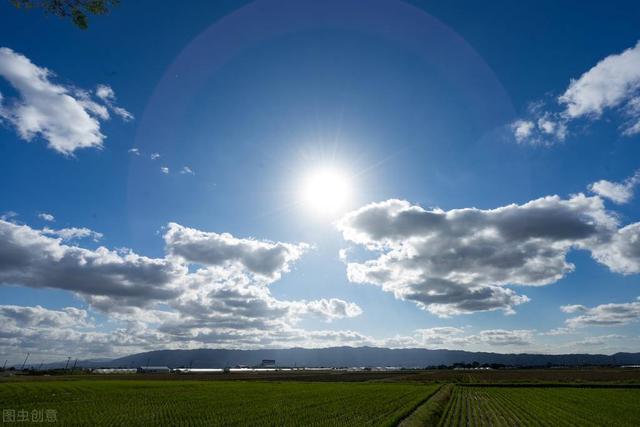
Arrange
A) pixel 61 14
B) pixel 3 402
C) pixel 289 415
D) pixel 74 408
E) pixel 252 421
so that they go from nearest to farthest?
pixel 61 14, pixel 252 421, pixel 289 415, pixel 74 408, pixel 3 402

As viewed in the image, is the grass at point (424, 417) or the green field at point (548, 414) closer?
the grass at point (424, 417)

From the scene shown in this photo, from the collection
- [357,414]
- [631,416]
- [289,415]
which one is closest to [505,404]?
[631,416]

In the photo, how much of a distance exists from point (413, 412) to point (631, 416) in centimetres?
2047

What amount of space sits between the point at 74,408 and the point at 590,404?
2357 inches

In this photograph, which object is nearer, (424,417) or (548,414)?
(424,417)

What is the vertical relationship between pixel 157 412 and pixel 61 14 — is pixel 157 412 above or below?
below

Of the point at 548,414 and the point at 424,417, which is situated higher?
the point at 424,417

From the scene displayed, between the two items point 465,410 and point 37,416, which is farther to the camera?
point 465,410

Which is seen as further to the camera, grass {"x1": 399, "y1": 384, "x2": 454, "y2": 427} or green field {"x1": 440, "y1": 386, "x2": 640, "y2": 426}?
green field {"x1": 440, "y1": 386, "x2": 640, "y2": 426}

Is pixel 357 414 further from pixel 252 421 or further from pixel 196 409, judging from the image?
pixel 196 409

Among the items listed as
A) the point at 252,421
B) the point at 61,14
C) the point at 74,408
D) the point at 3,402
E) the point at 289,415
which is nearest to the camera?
the point at 61,14

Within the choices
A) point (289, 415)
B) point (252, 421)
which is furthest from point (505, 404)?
point (252, 421)

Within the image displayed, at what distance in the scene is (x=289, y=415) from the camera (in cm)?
3709

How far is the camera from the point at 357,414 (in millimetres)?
37375
